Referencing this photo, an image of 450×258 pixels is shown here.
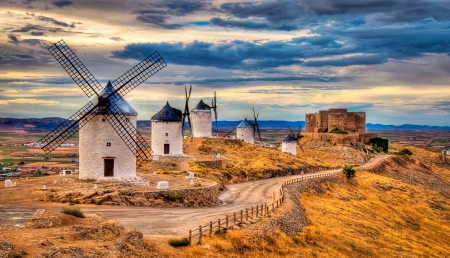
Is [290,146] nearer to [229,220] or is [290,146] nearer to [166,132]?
[166,132]

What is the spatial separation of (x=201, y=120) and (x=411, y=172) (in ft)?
102

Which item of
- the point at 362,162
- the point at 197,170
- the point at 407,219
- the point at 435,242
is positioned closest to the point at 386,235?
the point at 435,242

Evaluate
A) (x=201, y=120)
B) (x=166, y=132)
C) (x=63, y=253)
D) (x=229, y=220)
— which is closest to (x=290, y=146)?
(x=201, y=120)

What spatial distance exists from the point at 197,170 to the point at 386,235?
16671mm

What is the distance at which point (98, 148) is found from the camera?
31.5 m

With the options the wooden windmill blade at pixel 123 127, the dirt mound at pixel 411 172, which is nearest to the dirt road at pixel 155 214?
the wooden windmill blade at pixel 123 127

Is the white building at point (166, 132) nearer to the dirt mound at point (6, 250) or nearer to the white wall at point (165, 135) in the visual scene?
the white wall at point (165, 135)

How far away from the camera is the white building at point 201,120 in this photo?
63469mm

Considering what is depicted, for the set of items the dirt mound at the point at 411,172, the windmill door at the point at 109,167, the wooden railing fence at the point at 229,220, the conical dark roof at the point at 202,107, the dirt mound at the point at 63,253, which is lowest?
the dirt mound at the point at 411,172

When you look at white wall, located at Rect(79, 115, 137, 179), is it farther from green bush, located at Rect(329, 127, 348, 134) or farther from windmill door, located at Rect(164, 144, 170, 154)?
green bush, located at Rect(329, 127, 348, 134)

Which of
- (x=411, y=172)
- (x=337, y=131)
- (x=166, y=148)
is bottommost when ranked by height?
(x=411, y=172)

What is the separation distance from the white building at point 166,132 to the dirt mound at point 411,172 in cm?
2727

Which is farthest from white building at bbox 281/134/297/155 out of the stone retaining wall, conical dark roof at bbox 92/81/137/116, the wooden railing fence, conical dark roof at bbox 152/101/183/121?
the stone retaining wall

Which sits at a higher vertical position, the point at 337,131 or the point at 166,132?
the point at 337,131
